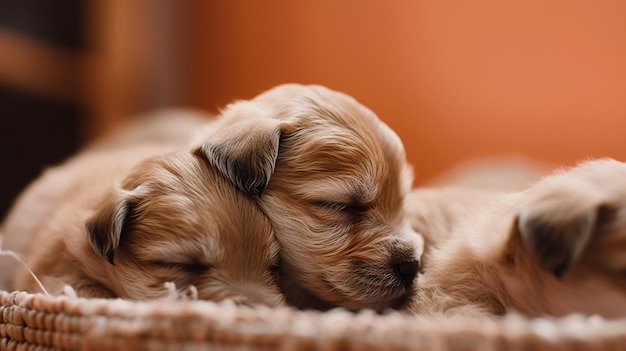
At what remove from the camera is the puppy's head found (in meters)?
1.69

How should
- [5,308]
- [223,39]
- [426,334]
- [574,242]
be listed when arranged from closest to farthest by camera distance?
[426,334] < [574,242] < [5,308] < [223,39]

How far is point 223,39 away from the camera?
20.0 feet

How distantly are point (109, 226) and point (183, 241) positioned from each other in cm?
18

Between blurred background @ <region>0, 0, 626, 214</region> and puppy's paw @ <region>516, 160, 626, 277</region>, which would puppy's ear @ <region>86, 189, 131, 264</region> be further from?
blurred background @ <region>0, 0, 626, 214</region>

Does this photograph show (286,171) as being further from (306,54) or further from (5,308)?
(306,54)

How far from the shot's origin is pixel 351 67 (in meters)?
5.37

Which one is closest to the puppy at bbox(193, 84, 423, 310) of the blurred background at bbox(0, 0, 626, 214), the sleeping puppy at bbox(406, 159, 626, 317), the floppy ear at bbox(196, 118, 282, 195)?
the floppy ear at bbox(196, 118, 282, 195)

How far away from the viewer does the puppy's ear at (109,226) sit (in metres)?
1.69

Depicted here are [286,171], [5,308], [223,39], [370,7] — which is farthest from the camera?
[223,39]

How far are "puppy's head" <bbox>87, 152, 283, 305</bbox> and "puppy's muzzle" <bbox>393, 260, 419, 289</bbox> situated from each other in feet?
1.11

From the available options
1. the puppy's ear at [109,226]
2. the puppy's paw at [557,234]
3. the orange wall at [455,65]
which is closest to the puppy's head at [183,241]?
the puppy's ear at [109,226]

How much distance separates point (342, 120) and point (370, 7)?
A: 11.5 feet

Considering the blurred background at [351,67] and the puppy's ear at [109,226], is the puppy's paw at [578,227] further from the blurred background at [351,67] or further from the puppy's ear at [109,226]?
the blurred background at [351,67]

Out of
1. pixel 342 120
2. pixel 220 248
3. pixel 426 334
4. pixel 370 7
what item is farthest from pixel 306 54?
pixel 426 334
